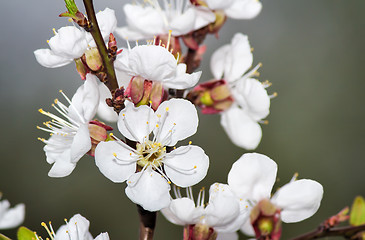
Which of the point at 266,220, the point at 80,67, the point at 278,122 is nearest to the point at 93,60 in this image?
the point at 80,67

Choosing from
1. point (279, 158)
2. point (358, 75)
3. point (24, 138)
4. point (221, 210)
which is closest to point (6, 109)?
point (24, 138)

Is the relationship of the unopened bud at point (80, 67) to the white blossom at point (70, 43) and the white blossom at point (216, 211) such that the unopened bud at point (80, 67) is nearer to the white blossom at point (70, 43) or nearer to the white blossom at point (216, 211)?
the white blossom at point (70, 43)

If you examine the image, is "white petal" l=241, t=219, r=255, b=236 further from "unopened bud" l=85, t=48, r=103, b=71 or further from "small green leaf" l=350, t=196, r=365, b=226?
"unopened bud" l=85, t=48, r=103, b=71

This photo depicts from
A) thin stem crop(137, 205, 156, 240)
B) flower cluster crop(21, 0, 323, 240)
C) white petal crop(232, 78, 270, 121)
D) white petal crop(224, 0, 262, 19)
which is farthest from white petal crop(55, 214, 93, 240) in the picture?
white petal crop(224, 0, 262, 19)

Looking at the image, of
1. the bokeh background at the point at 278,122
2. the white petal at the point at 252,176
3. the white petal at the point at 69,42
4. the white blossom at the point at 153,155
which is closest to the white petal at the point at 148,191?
the white blossom at the point at 153,155

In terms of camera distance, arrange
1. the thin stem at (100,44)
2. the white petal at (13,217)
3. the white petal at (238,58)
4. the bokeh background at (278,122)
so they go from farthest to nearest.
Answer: the bokeh background at (278,122) < the white petal at (238,58) < the white petal at (13,217) < the thin stem at (100,44)

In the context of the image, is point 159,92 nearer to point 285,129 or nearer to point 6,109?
point 285,129
